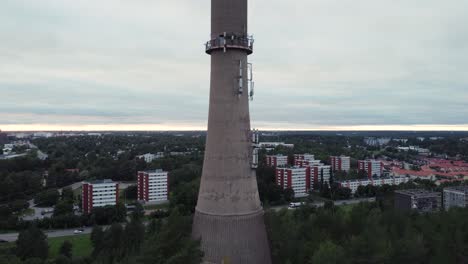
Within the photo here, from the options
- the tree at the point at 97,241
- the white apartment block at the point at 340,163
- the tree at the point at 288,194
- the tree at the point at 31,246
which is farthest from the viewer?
the white apartment block at the point at 340,163

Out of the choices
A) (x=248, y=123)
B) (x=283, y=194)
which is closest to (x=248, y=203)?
(x=248, y=123)

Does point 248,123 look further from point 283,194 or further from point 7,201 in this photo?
point 7,201

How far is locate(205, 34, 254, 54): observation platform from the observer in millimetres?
16688

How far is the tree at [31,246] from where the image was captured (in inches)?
1096

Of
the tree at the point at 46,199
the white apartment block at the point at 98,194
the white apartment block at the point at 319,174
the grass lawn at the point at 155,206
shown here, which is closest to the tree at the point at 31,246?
the white apartment block at the point at 98,194

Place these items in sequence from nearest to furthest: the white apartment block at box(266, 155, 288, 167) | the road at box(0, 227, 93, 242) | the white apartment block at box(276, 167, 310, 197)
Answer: the road at box(0, 227, 93, 242)
the white apartment block at box(276, 167, 310, 197)
the white apartment block at box(266, 155, 288, 167)

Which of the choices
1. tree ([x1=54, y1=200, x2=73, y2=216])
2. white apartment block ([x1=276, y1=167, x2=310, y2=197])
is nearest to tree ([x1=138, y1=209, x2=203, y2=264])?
tree ([x1=54, y1=200, x2=73, y2=216])

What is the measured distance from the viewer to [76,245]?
36.8m

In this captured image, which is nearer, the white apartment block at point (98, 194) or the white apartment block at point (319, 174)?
the white apartment block at point (98, 194)

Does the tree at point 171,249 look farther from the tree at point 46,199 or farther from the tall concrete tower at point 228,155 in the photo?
the tree at point 46,199

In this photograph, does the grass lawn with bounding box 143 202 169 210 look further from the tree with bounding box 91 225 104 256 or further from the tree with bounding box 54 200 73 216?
the tree with bounding box 91 225 104 256

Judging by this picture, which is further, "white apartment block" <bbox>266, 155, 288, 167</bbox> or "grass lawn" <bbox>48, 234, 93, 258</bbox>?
"white apartment block" <bbox>266, 155, 288, 167</bbox>

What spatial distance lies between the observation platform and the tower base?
26.0 ft

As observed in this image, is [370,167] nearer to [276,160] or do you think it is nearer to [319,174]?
[319,174]
